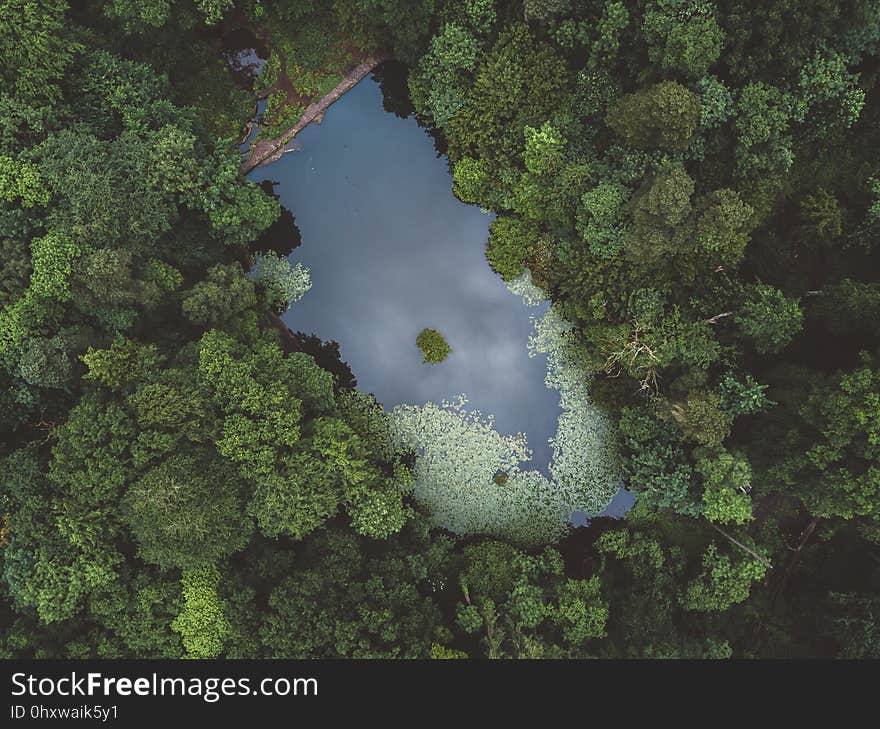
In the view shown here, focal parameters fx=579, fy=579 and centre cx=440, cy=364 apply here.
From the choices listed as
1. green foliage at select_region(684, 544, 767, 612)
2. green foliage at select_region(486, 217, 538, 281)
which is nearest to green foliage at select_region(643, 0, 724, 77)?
green foliage at select_region(486, 217, 538, 281)

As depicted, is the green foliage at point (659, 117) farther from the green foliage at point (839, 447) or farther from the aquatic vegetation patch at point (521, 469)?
the green foliage at point (839, 447)

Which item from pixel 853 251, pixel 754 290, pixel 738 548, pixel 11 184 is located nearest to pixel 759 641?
pixel 738 548

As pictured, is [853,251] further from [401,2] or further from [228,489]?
[228,489]

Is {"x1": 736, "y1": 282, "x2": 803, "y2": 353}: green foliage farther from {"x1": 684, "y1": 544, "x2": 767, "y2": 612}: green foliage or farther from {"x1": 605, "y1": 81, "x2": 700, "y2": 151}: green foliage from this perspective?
{"x1": 684, "y1": 544, "x2": 767, "y2": 612}: green foliage

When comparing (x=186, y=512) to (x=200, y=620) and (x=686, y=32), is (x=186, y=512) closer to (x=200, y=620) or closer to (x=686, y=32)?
(x=200, y=620)

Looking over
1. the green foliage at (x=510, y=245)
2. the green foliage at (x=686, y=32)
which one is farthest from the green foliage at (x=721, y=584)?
the green foliage at (x=686, y=32)

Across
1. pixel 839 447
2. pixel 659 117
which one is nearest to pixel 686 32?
pixel 659 117
